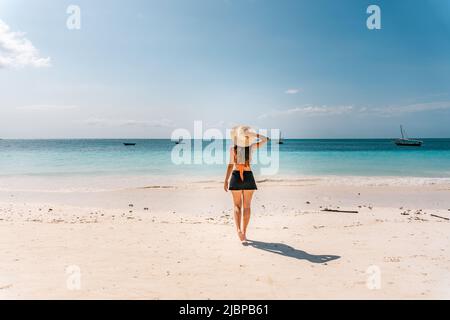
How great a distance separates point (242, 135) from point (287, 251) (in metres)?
2.45

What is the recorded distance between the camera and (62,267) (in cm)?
552

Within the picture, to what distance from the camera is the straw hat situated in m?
6.70

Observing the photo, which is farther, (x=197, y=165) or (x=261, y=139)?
(x=197, y=165)

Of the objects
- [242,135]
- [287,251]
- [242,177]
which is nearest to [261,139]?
[242,135]

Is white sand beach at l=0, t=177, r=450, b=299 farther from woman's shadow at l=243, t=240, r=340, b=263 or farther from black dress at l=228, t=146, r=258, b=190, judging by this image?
black dress at l=228, t=146, r=258, b=190

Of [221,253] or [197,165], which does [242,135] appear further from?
[197,165]

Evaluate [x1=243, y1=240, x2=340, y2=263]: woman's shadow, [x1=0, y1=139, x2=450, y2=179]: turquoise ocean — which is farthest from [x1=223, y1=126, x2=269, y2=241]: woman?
[x1=0, y1=139, x2=450, y2=179]: turquoise ocean

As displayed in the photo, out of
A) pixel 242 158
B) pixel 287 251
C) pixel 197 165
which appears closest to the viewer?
pixel 287 251

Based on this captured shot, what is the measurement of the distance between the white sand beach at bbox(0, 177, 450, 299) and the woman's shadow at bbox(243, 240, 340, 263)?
0.02 meters

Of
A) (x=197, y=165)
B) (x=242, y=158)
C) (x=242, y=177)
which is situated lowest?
(x=197, y=165)

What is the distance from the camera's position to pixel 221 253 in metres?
6.31

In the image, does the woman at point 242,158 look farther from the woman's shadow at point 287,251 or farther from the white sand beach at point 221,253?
the white sand beach at point 221,253

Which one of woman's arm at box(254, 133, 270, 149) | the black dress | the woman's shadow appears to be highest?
woman's arm at box(254, 133, 270, 149)
